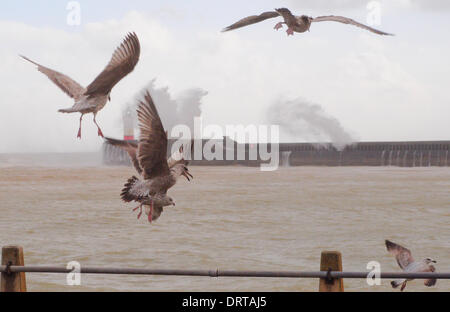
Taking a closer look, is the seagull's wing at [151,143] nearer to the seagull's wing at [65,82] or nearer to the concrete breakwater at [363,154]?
the seagull's wing at [65,82]

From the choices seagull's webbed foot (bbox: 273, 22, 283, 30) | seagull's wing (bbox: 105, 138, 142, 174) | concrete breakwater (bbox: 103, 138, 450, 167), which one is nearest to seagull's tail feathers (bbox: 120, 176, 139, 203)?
seagull's wing (bbox: 105, 138, 142, 174)

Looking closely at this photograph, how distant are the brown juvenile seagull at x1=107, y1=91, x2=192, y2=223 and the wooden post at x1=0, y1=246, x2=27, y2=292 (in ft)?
14.1

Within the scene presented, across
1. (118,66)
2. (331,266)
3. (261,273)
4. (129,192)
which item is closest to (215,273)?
(261,273)

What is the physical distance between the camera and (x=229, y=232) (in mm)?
31812

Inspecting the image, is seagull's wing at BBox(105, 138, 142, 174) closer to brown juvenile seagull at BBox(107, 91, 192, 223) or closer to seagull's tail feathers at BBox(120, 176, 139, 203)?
brown juvenile seagull at BBox(107, 91, 192, 223)

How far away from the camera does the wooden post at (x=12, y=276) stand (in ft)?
27.2

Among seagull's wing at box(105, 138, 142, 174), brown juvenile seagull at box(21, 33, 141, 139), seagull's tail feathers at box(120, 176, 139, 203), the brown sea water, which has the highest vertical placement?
brown juvenile seagull at box(21, 33, 141, 139)

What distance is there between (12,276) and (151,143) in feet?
15.6

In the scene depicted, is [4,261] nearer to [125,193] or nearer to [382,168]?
[125,193]

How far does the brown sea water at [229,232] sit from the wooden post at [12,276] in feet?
26.8

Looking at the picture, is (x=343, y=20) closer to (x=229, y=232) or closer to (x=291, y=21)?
(x=291, y=21)

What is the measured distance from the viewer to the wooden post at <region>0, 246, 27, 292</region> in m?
8.30

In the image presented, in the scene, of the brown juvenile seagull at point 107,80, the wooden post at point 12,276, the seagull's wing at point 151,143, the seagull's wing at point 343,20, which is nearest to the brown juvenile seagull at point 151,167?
the seagull's wing at point 151,143
